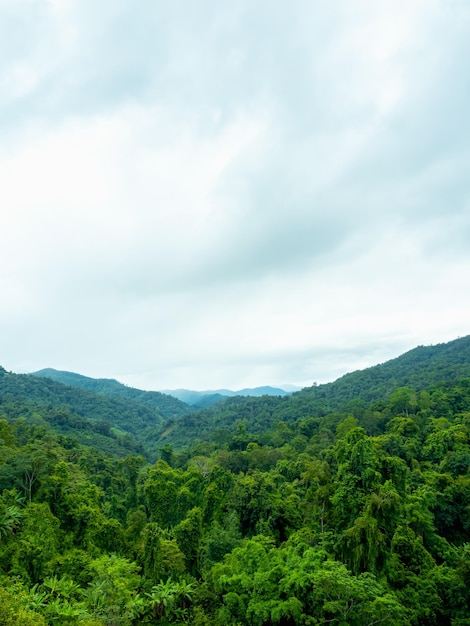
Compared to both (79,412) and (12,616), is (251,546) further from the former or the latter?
(79,412)

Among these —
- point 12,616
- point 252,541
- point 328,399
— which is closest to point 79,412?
point 328,399

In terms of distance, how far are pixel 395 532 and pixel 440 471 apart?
1768 cm

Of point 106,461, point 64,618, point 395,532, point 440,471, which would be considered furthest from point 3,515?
point 440,471

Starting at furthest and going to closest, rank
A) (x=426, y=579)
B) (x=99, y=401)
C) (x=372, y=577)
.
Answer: (x=99, y=401) → (x=426, y=579) → (x=372, y=577)

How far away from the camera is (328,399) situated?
384 feet

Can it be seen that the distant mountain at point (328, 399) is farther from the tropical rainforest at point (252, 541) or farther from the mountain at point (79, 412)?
the tropical rainforest at point (252, 541)

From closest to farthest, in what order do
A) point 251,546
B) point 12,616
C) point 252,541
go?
point 12,616, point 251,546, point 252,541

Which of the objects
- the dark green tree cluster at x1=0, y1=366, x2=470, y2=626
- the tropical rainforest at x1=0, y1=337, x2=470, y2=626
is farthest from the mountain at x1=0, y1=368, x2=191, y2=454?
the dark green tree cluster at x1=0, y1=366, x2=470, y2=626

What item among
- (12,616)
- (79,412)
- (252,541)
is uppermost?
(79,412)

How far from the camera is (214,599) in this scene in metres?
22.6

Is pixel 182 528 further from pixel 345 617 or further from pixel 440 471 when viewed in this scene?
pixel 440 471

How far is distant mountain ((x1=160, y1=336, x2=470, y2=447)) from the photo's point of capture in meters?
98.7

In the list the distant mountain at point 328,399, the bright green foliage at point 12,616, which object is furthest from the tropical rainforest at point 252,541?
the distant mountain at point 328,399

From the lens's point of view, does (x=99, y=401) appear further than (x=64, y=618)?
Yes
